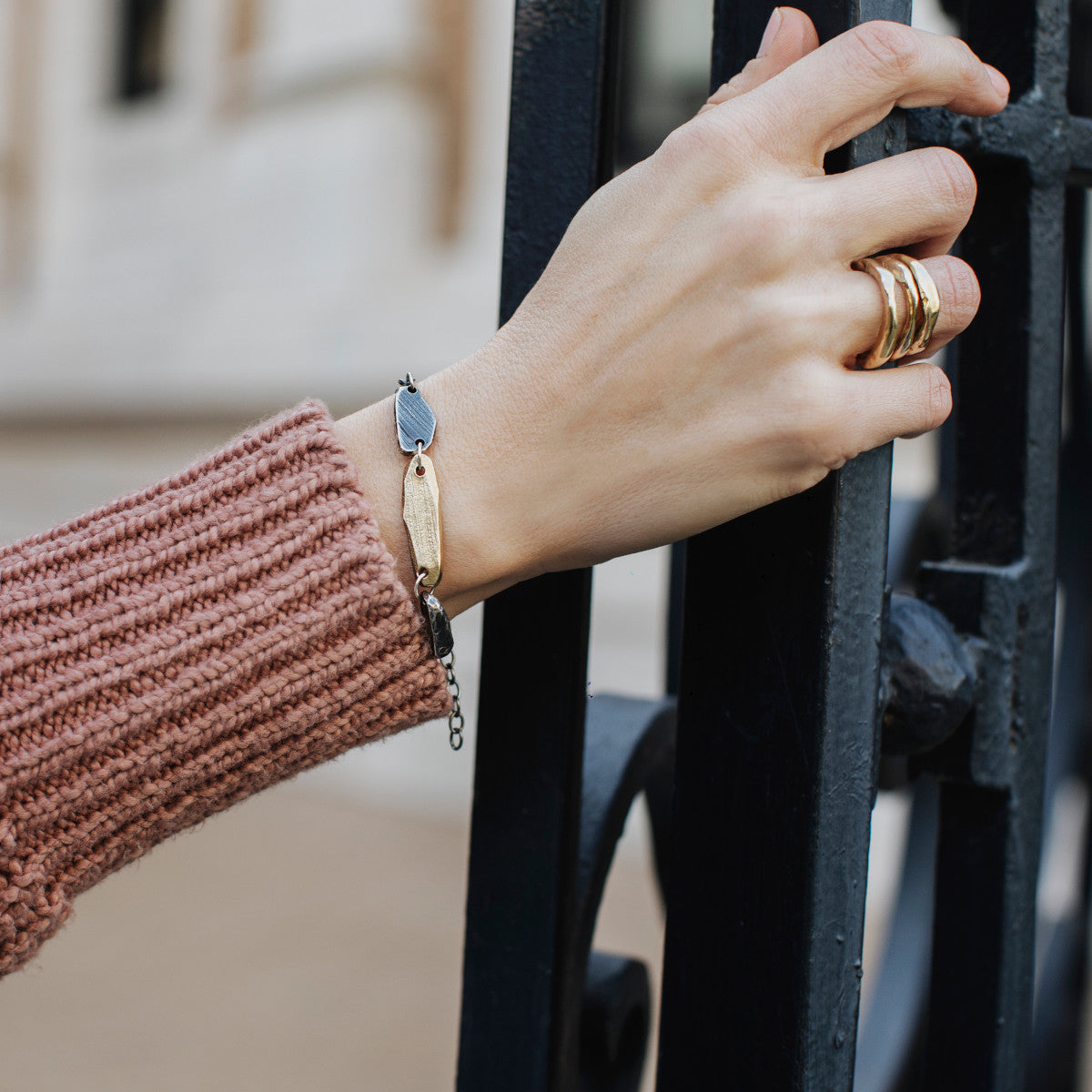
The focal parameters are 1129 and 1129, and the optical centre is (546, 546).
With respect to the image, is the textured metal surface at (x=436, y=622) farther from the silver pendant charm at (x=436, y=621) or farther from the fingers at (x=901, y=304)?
the fingers at (x=901, y=304)

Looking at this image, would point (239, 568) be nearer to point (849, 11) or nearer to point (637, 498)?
point (637, 498)

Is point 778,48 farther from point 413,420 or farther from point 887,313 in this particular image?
point 413,420

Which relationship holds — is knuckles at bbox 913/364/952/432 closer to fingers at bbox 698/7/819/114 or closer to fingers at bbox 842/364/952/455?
fingers at bbox 842/364/952/455

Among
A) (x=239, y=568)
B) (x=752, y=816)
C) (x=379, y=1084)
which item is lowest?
(x=379, y=1084)

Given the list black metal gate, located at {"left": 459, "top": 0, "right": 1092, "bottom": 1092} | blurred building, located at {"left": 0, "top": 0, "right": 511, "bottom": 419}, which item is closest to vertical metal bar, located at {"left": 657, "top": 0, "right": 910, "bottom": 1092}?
black metal gate, located at {"left": 459, "top": 0, "right": 1092, "bottom": 1092}

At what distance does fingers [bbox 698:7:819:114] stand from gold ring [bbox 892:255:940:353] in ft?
0.42

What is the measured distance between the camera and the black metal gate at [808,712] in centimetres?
65

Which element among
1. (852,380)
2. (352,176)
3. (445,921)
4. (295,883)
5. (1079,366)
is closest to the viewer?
(852,380)

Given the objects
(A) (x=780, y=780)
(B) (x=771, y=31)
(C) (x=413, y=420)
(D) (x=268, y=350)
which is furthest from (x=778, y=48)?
(D) (x=268, y=350)

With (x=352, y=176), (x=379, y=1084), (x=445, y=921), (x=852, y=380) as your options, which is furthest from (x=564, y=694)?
(x=352, y=176)

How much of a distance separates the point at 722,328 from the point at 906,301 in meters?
0.10

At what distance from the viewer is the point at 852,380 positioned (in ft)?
2.03

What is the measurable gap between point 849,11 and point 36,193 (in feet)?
27.7

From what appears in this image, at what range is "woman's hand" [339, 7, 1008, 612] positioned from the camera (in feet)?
2.00
